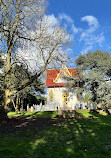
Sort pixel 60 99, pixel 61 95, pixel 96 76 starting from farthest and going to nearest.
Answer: pixel 61 95
pixel 60 99
pixel 96 76

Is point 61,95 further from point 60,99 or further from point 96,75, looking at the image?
point 96,75

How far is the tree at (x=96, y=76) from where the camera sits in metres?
29.0

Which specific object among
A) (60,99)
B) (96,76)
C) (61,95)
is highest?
(96,76)

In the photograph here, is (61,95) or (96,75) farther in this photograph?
(61,95)

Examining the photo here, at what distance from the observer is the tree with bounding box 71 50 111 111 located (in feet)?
95.0

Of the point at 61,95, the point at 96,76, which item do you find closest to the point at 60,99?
the point at 61,95

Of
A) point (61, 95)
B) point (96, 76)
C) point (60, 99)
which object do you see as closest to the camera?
point (96, 76)

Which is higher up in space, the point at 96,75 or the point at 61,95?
the point at 96,75

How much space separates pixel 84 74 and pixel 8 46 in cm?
2197

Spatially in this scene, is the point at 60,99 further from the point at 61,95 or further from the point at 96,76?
the point at 96,76

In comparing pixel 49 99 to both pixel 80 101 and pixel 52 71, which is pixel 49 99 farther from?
pixel 52 71

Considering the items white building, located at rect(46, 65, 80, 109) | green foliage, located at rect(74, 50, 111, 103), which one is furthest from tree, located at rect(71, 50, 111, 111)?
white building, located at rect(46, 65, 80, 109)

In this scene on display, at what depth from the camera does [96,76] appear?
29484mm

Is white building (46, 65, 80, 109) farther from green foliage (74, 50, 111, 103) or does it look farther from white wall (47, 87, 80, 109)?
green foliage (74, 50, 111, 103)
